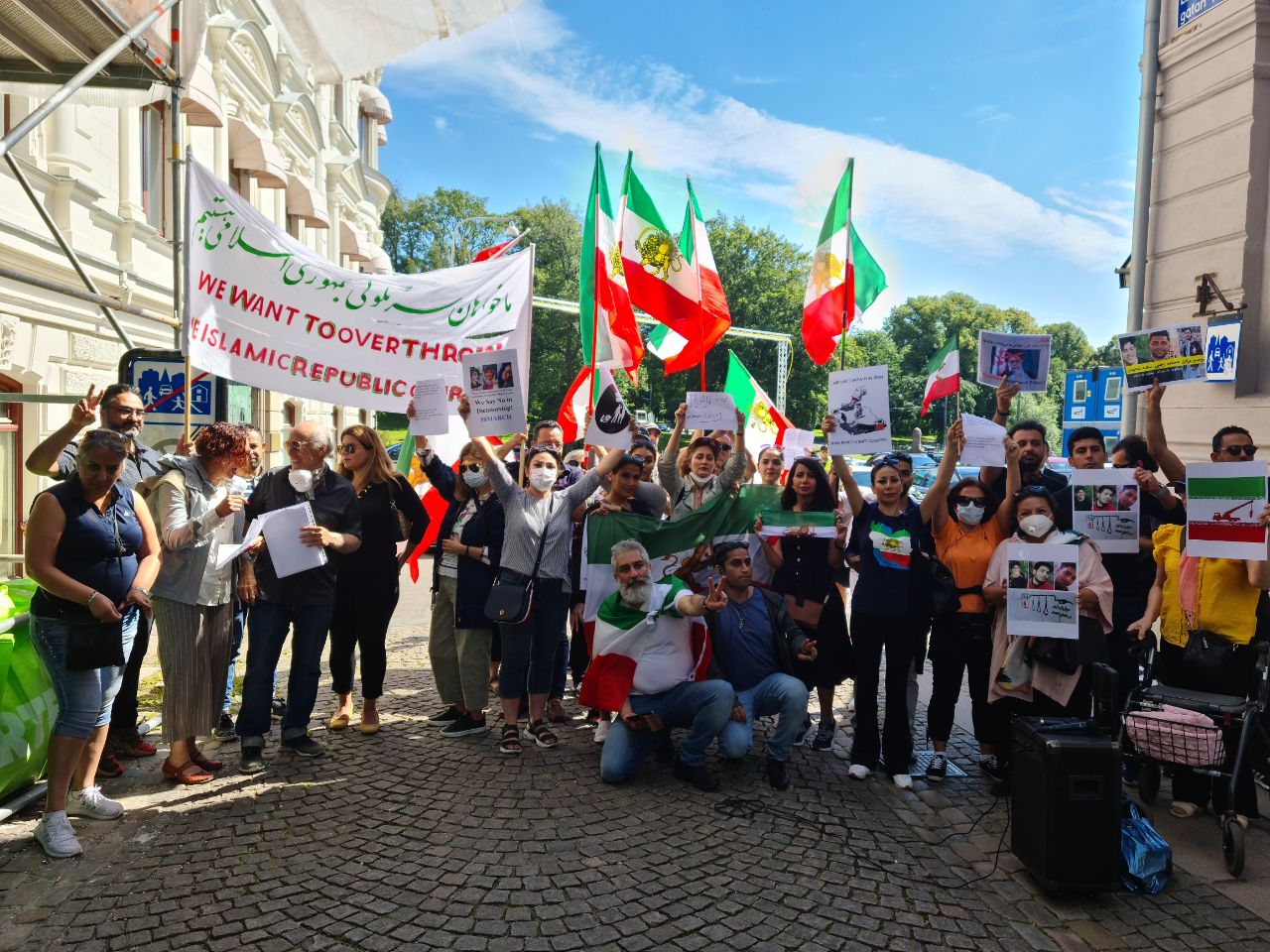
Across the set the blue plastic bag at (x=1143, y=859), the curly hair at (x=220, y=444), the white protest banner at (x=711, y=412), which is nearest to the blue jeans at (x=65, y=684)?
the curly hair at (x=220, y=444)

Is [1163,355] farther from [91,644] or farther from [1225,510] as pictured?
[91,644]

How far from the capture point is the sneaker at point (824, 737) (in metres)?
5.92

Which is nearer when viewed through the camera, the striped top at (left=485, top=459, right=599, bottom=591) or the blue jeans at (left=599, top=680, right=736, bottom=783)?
the blue jeans at (left=599, top=680, right=736, bottom=783)

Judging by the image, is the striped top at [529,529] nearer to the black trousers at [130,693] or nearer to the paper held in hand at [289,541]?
the paper held in hand at [289,541]

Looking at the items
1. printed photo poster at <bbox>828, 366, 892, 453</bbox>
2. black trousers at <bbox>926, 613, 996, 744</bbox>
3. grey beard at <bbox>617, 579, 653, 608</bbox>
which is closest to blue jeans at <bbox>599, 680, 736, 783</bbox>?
grey beard at <bbox>617, 579, 653, 608</bbox>

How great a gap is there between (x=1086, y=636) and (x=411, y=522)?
13.4ft

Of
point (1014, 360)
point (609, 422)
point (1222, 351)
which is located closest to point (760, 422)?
point (609, 422)

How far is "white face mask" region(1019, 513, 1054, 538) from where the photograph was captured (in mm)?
4918

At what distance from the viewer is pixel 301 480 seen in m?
5.36

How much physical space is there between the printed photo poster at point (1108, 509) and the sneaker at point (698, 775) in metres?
2.50

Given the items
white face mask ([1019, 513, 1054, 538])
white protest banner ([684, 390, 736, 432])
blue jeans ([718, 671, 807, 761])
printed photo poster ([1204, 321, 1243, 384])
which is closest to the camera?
white face mask ([1019, 513, 1054, 538])

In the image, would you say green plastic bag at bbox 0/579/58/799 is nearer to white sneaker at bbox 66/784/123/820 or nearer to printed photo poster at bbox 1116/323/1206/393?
white sneaker at bbox 66/784/123/820

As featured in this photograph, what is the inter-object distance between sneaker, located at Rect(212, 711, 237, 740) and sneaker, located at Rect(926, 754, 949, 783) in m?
4.28

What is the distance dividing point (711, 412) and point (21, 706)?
4.18m
